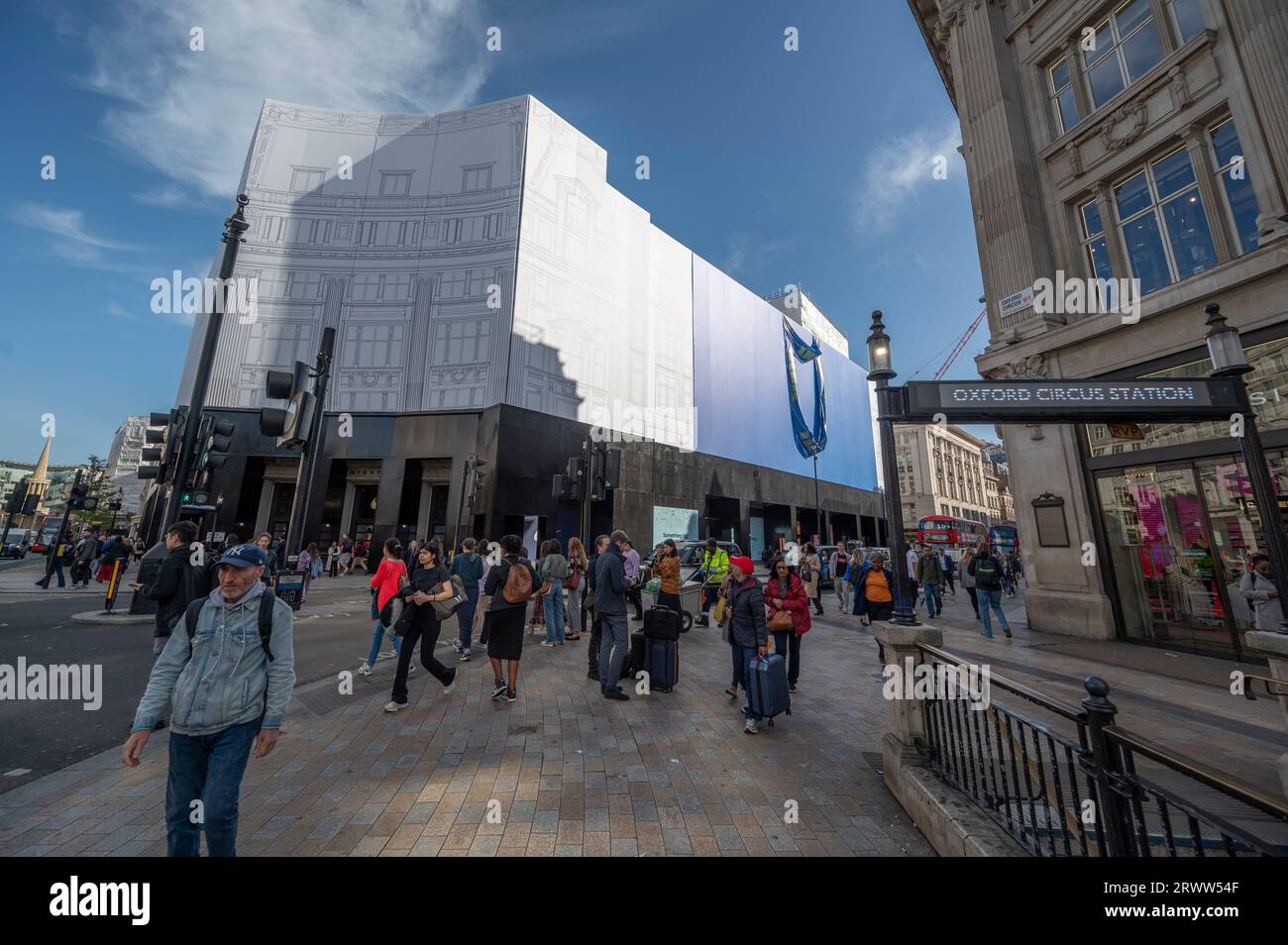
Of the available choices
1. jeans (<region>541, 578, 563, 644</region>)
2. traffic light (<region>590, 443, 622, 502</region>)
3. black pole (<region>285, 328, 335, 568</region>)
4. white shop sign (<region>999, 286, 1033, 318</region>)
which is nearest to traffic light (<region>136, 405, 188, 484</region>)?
black pole (<region>285, 328, 335, 568</region>)

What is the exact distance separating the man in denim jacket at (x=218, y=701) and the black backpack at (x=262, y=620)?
0.01 m

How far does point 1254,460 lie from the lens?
4613 millimetres

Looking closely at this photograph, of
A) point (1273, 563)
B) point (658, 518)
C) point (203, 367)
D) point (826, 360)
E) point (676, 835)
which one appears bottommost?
point (676, 835)

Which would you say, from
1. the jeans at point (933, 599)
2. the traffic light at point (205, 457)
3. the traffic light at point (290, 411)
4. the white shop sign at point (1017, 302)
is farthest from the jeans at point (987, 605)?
the traffic light at point (205, 457)

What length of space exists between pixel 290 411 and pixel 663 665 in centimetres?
600

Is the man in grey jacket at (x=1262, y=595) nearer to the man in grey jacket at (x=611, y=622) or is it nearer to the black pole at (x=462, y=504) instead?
the man in grey jacket at (x=611, y=622)

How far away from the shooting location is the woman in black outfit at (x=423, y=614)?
5645 millimetres

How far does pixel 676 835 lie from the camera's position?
3.23 m

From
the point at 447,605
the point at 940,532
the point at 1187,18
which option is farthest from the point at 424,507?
the point at 940,532

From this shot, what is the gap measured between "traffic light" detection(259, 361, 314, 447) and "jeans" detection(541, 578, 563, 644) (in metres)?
4.74

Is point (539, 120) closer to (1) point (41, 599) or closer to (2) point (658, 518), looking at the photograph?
(2) point (658, 518)

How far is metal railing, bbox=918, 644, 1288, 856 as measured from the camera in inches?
72.8
